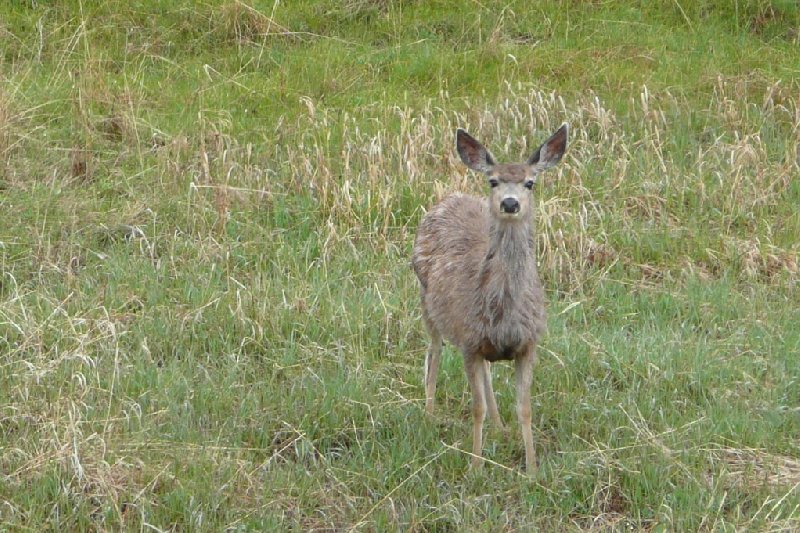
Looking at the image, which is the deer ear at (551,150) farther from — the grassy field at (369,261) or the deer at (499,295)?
the grassy field at (369,261)

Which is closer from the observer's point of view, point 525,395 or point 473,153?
point 525,395

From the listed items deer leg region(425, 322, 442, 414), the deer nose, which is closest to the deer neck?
the deer nose

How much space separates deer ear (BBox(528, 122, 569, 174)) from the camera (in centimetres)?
654

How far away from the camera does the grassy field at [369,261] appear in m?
5.95

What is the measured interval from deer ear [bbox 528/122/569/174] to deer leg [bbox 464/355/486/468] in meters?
0.93

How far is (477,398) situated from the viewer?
635cm

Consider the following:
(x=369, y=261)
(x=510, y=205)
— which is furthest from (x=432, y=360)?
(x=369, y=261)

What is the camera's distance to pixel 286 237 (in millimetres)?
8633

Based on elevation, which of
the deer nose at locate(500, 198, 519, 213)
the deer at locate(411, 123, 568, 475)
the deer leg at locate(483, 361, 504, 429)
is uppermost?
the deer nose at locate(500, 198, 519, 213)

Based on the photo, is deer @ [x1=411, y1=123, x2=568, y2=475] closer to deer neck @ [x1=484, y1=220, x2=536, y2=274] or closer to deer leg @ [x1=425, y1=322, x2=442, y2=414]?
deer neck @ [x1=484, y1=220, x2=536, y2=274]

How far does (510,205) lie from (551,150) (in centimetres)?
62

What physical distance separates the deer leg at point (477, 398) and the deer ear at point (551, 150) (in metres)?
0.93

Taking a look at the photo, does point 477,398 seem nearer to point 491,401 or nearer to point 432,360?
point 491,401

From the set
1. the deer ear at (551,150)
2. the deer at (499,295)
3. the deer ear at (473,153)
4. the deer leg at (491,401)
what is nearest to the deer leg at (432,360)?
the deer at (499,295)
